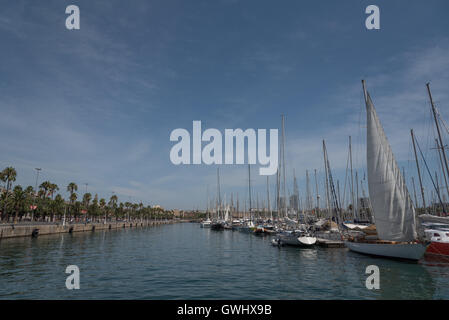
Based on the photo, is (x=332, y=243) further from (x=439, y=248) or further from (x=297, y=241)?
(x=439, y=248)

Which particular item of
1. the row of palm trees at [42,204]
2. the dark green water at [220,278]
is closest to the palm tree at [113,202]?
the row of palm trees at [42,204]

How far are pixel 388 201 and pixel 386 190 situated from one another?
122 cm

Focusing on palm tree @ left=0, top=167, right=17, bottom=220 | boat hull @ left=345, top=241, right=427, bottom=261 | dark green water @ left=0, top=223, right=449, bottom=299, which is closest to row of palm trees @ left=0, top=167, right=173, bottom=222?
palm tree @ left=0, top=167, right=17, bottom=220

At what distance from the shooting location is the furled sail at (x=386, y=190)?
88.3 feet

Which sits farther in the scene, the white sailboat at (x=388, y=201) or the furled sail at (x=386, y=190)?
the furled sail at (x=386, y=190)

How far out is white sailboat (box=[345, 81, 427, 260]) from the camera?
2678 cm

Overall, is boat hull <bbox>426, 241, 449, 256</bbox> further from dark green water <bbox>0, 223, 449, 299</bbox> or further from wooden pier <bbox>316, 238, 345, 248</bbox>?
wooden pier <bbox>316, 238, 345, 248</bbox>

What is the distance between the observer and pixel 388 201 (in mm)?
28062

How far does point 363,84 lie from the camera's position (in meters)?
33.0

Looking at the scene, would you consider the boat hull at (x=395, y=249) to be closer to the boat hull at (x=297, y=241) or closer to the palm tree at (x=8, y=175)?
the boat hull at (x=297, y=241)
